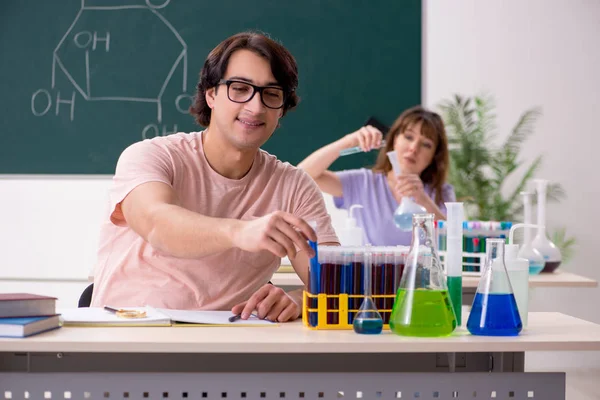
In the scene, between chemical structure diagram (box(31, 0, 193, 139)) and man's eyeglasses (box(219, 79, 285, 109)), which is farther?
chemical structure diagram (box(31, 0, 193, 139))

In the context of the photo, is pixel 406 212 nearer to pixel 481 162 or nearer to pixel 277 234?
pixel 481 162

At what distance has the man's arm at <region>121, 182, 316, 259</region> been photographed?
1.44 metres

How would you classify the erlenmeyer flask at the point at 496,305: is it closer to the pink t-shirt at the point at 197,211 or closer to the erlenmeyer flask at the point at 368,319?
the erlenmeyer flask at the point at 368,319

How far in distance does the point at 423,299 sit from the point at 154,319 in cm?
54

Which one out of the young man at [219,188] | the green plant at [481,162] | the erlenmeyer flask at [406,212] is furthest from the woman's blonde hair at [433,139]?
the young man at [219,188]

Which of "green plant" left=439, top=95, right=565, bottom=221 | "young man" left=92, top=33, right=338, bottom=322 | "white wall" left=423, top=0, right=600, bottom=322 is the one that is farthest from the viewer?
"white wall" left=423, top=0, right=600, bottom=322

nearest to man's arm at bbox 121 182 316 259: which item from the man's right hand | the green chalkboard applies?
the man's right hand

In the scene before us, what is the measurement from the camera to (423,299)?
1.47m

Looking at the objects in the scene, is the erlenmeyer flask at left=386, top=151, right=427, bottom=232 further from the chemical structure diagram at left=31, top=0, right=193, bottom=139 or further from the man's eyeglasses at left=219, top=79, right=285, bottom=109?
the chemical structure diagram at left=31, top=0, right=193, bottom=139

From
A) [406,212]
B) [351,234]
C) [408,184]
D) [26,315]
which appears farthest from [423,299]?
[408,184]

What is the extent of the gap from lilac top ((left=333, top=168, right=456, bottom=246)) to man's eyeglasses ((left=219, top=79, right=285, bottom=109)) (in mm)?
1867

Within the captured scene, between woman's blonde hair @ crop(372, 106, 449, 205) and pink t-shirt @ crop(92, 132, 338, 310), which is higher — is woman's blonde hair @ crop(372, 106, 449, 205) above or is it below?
above

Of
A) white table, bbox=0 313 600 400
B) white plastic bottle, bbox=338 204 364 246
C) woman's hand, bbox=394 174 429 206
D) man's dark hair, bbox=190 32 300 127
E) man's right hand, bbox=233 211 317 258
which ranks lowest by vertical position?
white table, bbox=0 313 600 400

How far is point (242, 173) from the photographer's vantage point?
83.0 inches
